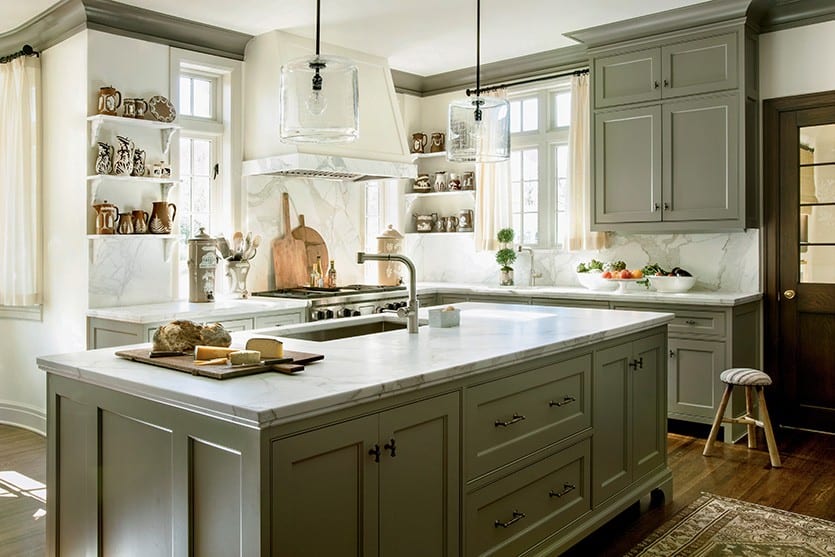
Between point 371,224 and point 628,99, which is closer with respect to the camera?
point 628,99

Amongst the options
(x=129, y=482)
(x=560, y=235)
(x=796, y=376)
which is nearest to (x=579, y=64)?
(x=560, y=235)

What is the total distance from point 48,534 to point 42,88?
370 centimetres

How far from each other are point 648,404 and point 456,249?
3591 mm

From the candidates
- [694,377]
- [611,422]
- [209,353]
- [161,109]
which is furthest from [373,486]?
[161,109]

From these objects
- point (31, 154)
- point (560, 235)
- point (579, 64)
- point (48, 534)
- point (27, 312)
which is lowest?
point (48, 534)

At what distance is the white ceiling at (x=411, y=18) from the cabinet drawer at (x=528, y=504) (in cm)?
316

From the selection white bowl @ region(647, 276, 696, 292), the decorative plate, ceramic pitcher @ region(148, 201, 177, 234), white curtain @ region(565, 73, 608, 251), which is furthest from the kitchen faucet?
the decorative plate

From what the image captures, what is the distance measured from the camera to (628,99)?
529 cm

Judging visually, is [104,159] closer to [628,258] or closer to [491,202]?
[491,202]

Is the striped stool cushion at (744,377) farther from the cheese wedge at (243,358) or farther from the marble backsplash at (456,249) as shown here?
the cheese wedge at (243,358)

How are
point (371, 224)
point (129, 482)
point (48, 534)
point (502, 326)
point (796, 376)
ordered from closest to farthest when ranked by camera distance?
point (129, 482) → point (48, 534) → point (502, 326) → point (796, 376) → point (371, 224)

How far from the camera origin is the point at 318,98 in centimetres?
256

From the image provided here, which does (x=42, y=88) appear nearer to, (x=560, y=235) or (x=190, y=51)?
(x=190, y=51)

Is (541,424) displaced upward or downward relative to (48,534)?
upward
